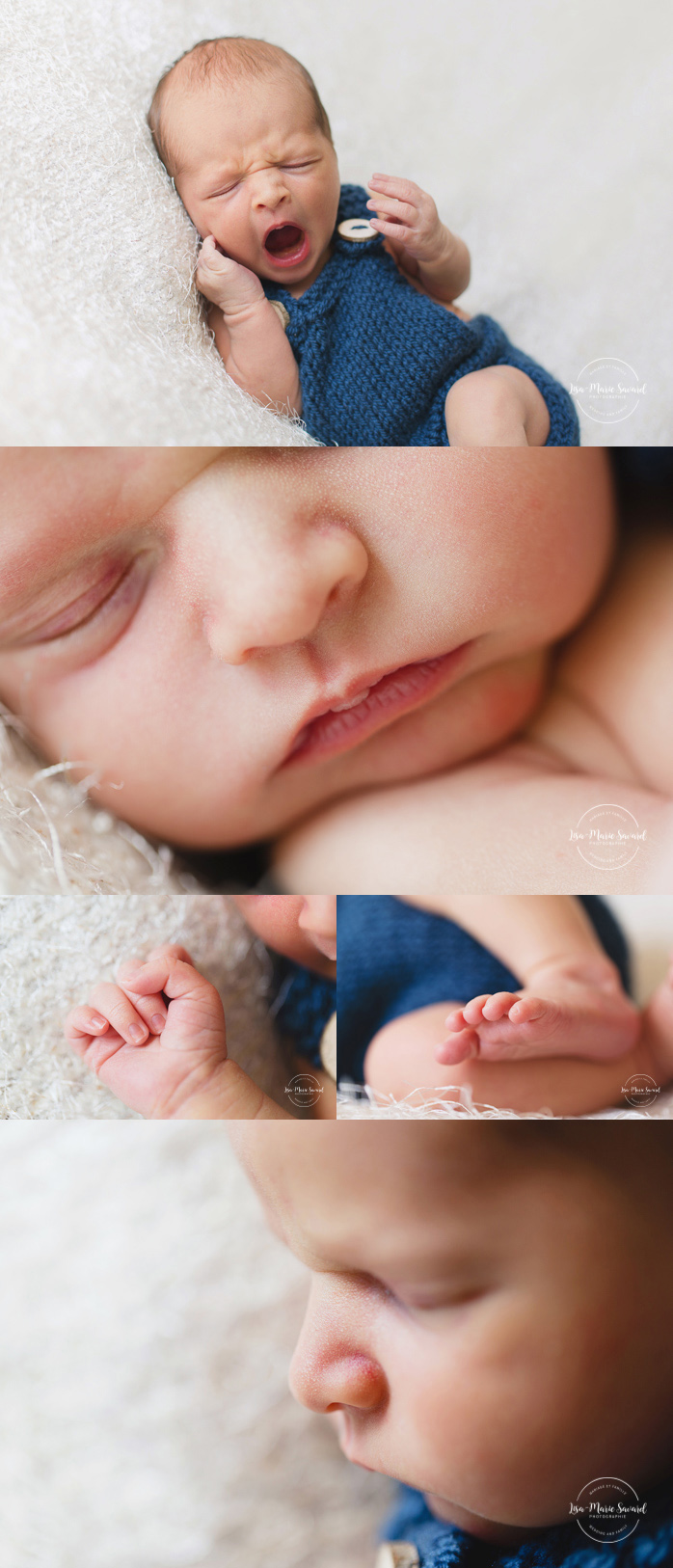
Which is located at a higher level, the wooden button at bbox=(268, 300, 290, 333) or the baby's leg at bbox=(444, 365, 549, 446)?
the wooden button at bbox=(268, 300, 290, 333)

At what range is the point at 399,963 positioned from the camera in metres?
0.70

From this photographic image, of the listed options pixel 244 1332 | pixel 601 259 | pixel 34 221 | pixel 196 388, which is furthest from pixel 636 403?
pixel 244 1332

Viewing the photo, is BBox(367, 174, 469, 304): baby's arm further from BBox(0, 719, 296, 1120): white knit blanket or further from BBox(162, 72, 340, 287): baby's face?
BBox(0, 719, 296, 1120): white knit blanket

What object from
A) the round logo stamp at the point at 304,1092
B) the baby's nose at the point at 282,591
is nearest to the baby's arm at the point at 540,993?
the round logo stamp at the point at 304,1092

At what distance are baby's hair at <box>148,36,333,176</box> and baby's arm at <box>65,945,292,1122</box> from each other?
1.64 ft

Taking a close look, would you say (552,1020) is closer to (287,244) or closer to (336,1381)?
(336,1381)

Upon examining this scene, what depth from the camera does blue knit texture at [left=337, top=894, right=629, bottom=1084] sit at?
27.0 inches

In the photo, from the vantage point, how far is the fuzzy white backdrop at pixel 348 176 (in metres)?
0.62

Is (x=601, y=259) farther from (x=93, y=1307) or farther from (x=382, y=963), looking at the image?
(x=93, y=1307)

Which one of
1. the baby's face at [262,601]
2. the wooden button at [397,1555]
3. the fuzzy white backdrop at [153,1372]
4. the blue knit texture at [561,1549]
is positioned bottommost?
the wooden button at [397,1555]

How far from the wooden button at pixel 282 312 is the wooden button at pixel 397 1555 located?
0.81 m

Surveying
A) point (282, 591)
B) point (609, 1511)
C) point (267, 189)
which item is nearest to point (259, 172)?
point (267, 189)

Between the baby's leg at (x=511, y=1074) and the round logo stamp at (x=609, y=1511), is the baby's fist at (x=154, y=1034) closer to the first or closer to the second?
the baby's leg at (x=511, y=1074)

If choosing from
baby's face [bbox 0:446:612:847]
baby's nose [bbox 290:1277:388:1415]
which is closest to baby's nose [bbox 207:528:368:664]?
baby's face [bbox 0:446:612:847]
